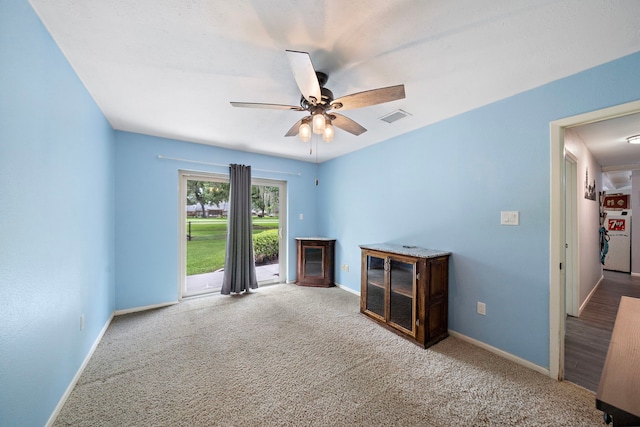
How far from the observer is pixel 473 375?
1.92 meters

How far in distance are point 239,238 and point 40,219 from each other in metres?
2.51

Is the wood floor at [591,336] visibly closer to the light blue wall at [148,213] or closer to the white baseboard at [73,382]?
the white baseboard at [73,382]

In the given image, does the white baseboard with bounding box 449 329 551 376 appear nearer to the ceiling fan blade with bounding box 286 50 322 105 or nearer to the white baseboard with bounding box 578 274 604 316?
the white baseboard with bounding box 578 274 604 316

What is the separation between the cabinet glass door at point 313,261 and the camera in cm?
427

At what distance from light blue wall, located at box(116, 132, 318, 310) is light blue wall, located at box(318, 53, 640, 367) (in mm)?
3034

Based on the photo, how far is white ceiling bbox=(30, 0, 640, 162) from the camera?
125 centimetres

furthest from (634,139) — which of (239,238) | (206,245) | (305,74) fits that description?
(206,245)

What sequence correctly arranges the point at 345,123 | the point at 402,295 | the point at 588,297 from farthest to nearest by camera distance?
the point at 588,297 < the point at 402,295 < the point at 345,123

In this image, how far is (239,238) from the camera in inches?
151

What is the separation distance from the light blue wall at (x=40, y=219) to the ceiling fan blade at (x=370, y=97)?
172 centimetres

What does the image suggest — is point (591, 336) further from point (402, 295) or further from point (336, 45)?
→ point (336, 45)

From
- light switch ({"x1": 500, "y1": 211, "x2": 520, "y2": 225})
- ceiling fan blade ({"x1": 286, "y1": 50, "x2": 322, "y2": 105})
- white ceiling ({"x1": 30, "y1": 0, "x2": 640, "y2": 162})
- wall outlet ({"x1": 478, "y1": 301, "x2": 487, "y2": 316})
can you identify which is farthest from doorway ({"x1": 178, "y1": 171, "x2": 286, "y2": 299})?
light switch ({"x1": 500, "y1": 211, "x2": 520, "y2": 225})

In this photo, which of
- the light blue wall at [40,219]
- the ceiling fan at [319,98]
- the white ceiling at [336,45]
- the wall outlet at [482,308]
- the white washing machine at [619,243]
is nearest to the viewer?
the light blue wall at [40,219]

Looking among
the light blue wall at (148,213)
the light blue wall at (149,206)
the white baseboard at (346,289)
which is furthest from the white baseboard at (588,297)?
the light blue wall at (148,213)
